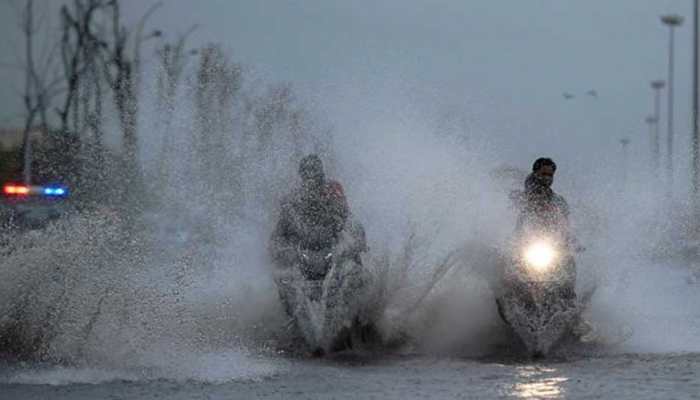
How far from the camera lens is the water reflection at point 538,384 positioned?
31.0ft

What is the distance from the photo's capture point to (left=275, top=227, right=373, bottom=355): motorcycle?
12.9 m

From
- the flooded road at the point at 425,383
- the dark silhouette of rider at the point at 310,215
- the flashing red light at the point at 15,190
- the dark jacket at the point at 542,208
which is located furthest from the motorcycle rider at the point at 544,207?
the flashing red light at the point at 15,190

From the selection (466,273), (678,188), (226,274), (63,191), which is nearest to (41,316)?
(226,274)

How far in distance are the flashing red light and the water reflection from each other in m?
12.0

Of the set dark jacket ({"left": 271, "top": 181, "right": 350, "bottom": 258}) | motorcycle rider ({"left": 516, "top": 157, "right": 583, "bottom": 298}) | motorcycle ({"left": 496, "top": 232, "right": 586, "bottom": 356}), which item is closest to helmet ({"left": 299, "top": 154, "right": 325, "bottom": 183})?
dark jacket ({"left": 271, "top": 181, "right": 350, "bottom": 258})

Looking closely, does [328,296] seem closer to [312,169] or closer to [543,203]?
[312,169]

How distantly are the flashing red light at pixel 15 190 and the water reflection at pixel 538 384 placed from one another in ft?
39.2

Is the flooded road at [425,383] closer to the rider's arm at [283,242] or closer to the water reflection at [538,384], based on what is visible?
the water reflection at [538,384]

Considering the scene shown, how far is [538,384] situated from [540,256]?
9.17 feet

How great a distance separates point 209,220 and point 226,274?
411 centimetres

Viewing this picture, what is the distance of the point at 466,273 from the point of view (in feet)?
46.8

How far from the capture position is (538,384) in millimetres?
10156

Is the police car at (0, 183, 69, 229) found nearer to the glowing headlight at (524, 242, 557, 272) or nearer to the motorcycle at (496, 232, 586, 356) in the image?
the motorcycle at (496, 232, 586, 356)

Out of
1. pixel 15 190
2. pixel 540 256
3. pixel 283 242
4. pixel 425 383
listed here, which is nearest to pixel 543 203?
pixel 540 256
